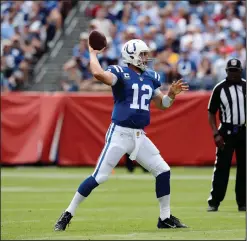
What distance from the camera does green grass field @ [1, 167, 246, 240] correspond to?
9.70 m

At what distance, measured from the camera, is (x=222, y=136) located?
12.8 metres

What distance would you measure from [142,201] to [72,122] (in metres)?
8.32

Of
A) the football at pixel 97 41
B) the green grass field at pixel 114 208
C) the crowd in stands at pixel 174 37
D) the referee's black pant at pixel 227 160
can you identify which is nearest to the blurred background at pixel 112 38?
the crowd in stands at pixel 174 37

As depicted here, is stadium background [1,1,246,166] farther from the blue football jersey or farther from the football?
the football

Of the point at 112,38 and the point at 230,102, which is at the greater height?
the point at 230,102

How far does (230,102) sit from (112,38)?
13.4 metres

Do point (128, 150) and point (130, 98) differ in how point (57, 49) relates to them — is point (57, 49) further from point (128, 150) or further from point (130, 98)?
point (128, 150)

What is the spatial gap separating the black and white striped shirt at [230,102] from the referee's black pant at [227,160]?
11 centimetres

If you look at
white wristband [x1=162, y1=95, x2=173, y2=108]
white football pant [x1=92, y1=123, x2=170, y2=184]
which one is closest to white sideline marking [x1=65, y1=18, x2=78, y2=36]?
white wristband [x1=162, y1=95, x2=173, y2=108]

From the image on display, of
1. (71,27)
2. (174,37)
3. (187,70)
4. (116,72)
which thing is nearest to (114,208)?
(116,72)

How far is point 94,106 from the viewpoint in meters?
22.7

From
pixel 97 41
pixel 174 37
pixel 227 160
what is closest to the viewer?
pixel 97 41

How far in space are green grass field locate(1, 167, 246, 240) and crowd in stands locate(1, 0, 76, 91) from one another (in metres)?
5.23

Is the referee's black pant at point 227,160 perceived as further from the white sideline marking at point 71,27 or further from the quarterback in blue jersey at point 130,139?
the white sideline marking at point 71,27
